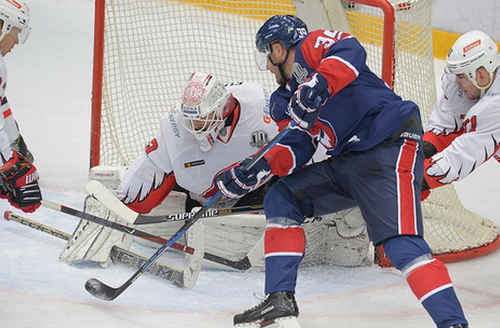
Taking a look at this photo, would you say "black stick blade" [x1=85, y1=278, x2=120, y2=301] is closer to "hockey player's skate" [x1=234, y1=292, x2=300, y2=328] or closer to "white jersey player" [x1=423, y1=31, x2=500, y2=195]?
"hockey player's skate" [x1=234, y1=292, x2=300, y2=328]

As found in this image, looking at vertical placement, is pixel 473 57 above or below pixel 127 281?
above

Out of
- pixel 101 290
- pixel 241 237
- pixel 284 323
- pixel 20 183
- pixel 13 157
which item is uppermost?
pixel 13 157

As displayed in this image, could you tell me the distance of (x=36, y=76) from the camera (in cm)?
666

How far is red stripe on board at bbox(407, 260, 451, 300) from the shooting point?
288 centimetres

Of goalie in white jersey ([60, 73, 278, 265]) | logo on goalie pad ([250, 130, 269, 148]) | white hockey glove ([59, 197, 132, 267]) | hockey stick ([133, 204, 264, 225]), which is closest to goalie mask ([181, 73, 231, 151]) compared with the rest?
goalie in white jersey ([60, 73, 278, 265])

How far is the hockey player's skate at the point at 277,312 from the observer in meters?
3.03

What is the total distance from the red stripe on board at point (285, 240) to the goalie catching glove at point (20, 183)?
3.27ft

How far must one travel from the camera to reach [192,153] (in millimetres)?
3850

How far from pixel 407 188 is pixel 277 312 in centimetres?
54

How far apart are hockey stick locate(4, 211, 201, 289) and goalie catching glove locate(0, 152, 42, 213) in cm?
33

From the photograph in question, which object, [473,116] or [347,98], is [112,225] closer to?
[347,98]

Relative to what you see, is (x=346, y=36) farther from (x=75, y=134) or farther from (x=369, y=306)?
(x=75, y=134)

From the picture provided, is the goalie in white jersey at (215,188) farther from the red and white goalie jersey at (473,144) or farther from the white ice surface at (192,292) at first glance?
the red and white goalie jersey at (473,144)

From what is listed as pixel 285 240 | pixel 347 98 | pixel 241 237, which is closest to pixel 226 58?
pixel 241 237
